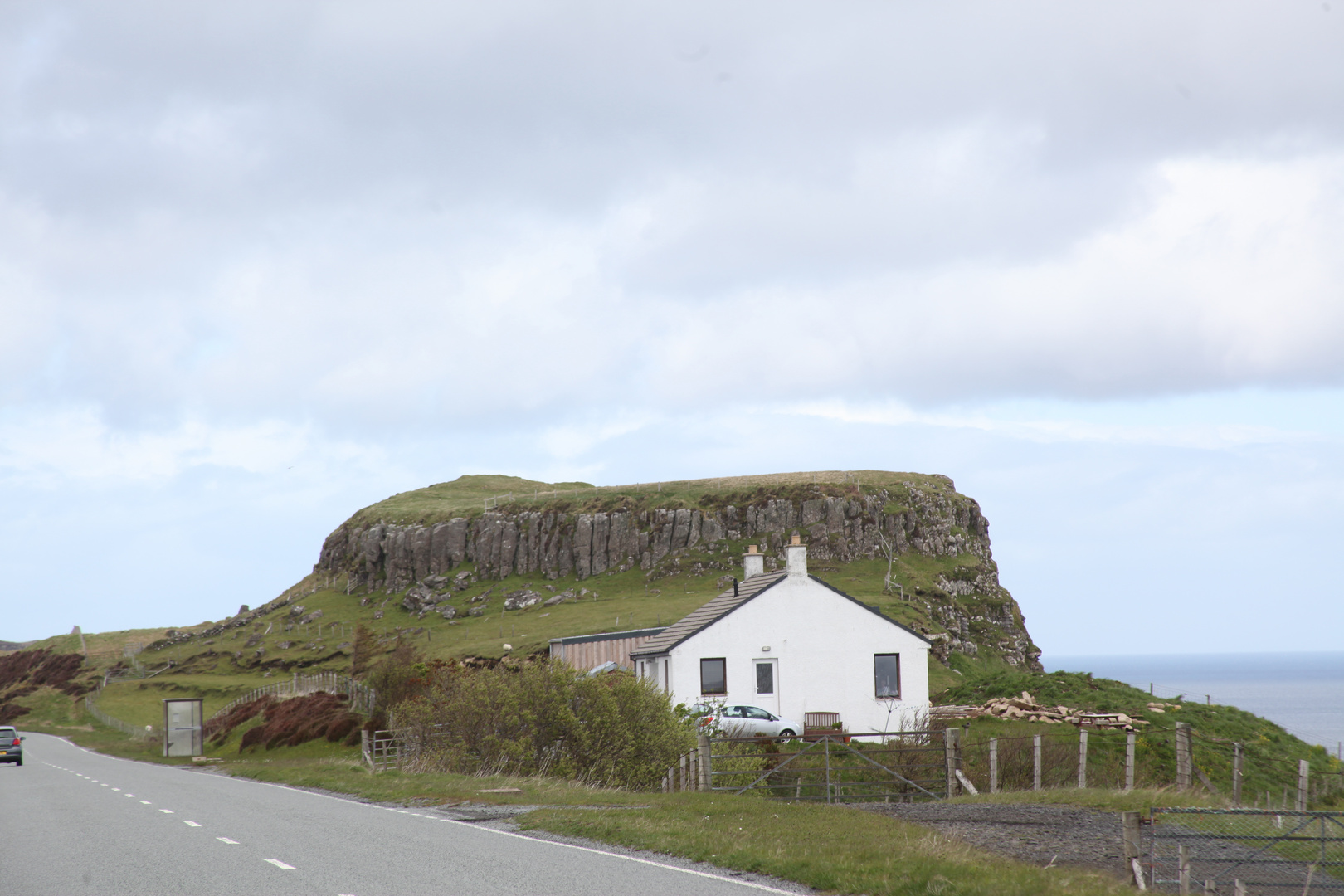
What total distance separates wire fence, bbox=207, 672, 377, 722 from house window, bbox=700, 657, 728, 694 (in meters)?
19.2

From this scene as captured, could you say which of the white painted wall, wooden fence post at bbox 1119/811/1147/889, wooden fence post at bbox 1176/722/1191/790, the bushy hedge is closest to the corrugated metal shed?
the white painted wall

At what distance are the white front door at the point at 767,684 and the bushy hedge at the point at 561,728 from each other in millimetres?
13977

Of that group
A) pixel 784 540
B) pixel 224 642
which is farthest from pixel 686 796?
pixel 224 642

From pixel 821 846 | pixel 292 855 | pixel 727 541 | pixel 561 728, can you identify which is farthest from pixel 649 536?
pixel 292 855

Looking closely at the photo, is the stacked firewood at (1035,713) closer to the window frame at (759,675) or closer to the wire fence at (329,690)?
the window frame at (759,675)

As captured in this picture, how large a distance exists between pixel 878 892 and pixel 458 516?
134767mm

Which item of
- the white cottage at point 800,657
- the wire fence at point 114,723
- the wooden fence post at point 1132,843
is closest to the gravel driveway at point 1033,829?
the wooden fence post at point 1132,843

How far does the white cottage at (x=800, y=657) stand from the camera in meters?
45.5

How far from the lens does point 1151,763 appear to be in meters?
36.2

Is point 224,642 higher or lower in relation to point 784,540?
lower

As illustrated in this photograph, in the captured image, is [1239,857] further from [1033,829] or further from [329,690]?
[329,690]

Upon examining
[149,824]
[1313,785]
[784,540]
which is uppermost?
[784,540]

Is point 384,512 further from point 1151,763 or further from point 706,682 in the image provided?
point 1151,763

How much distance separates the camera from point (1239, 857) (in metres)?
16.1
